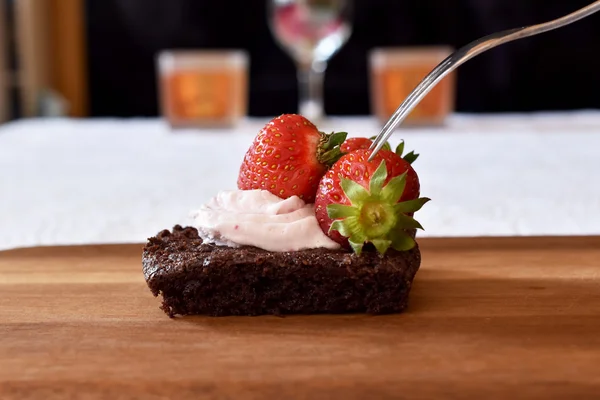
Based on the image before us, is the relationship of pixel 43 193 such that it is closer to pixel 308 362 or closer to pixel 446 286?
pixel 446 286

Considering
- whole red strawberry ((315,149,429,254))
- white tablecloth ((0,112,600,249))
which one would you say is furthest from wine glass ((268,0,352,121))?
whole red strawberry ((315,149,429,254))

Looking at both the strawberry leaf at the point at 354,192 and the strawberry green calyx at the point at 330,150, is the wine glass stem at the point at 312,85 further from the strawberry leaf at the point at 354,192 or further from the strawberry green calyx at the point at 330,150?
the strawberry leaf at the point at 354,192

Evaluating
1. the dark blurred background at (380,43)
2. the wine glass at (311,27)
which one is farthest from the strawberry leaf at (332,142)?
the dark blurred background at (380,43)

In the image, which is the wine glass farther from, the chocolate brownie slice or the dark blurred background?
the dark blurred background

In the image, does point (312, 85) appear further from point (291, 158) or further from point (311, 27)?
point (291, 158)

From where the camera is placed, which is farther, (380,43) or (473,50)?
(380,43)

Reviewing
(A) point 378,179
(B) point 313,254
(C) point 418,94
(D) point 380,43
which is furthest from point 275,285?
(D) point 380,43

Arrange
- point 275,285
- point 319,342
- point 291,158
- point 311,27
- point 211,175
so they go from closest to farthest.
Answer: point 319,342 < point 275,285 < point 291,158 < point 211,175 < point 311,27
